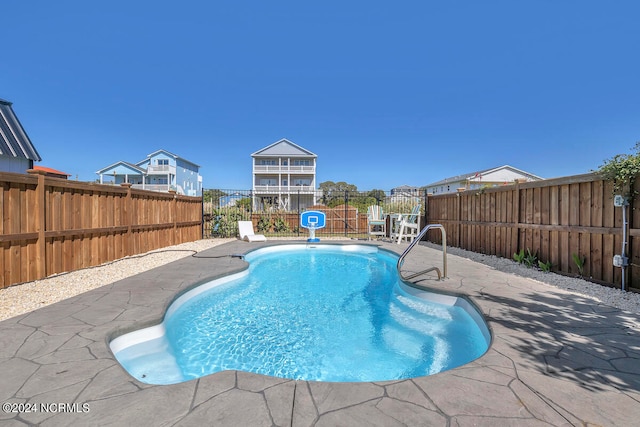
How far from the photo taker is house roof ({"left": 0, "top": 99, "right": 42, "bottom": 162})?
9094mm

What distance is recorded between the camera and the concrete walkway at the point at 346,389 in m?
1.39

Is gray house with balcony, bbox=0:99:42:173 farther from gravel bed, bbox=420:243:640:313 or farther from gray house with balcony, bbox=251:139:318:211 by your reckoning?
gray house with balcony, bbox=251:139:318:211

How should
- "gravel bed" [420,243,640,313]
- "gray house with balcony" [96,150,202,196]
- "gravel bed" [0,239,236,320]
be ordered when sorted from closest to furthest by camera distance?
"gravel bed" [0,239,236,320] < "gravel bed" [420,243,640,313] < "gray house with balcony" [96,150,202,196]

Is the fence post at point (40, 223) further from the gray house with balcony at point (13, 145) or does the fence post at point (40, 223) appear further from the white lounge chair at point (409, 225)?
the white lounge chair at point (409, 225)

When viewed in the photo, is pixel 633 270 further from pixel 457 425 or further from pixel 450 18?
pixel 450 18

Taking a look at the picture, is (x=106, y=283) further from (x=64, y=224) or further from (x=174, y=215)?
(x=174, y=215)

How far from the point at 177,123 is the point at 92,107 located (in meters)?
5.80

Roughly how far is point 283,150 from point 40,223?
1108 inches

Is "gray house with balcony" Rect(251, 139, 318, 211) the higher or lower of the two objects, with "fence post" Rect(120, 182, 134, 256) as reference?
higher

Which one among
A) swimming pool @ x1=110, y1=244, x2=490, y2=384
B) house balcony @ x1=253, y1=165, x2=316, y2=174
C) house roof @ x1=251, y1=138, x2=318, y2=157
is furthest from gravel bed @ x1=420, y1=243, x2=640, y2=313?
house roof @ x1=251, y1=138, x2=318, y2=157

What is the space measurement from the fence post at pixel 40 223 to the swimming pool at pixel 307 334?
2574mm

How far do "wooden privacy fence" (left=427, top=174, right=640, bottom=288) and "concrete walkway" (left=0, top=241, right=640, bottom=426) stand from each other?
2034 millimetres

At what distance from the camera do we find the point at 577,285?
4.19m

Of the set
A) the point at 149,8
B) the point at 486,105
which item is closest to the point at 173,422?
the point at 149,8
